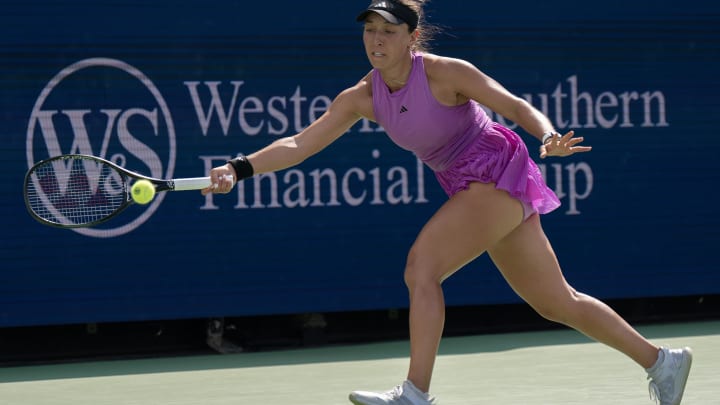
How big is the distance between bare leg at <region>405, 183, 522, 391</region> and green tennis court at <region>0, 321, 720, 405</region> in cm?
116

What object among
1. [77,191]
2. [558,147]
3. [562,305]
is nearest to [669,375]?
[562,305]

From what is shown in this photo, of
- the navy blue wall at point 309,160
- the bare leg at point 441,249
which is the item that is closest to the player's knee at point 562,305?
the bare leg at point 441,249

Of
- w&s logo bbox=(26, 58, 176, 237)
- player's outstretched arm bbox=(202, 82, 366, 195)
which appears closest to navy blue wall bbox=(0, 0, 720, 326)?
w&s logo bbox=(26, 58, 176, 237)

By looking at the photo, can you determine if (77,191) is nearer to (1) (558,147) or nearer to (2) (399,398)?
(2) (399,398)

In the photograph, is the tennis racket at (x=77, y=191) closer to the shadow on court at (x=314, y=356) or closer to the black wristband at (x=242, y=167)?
the shadow on court at (x=314, y=356)

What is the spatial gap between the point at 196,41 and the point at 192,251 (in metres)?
1.27

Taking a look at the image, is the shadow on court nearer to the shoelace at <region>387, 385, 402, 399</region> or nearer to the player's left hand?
the shoelace at <region>387, 385, 402, 399</region>

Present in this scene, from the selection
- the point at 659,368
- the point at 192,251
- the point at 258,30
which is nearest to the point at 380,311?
the point at 192,251

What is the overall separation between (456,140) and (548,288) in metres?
0.64

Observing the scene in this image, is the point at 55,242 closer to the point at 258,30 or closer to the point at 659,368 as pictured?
the point at 258,30

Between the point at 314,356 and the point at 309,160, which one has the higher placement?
the point at 309,160

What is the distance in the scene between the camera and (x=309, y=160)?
7949mm

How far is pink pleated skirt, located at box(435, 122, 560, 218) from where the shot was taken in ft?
15.2

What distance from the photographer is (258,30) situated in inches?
Result: 307
